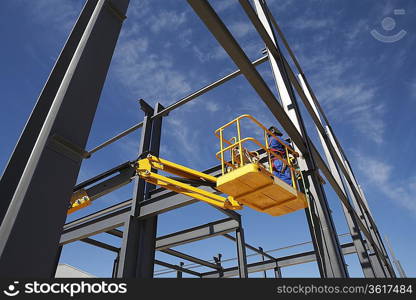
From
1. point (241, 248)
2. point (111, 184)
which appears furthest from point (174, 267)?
point (111, 184)

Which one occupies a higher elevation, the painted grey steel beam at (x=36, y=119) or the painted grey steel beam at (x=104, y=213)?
the painted grey steel beam at (x=104, y=213)

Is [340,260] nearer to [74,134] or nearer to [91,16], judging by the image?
[74,134]

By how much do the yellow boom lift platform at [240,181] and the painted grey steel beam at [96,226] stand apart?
778 millimetres

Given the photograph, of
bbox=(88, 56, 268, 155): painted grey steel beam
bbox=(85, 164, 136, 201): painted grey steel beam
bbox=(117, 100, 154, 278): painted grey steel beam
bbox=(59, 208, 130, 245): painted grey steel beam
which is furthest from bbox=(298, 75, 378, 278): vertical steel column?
bbox=(59, 208, 130, 245): painted grey steel beam

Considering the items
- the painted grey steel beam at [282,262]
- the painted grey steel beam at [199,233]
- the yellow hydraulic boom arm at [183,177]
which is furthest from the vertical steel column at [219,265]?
the yellow hydraulic boom arm at [183,177]

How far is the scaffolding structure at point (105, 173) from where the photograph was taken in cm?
170

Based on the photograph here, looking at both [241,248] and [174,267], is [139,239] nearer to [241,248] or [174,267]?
[241,248]

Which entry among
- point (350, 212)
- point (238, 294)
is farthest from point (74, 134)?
point (350, 212)

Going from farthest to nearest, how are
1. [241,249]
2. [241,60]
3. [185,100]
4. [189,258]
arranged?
[189,258] → [185,100] → [241,249] → [241,60]

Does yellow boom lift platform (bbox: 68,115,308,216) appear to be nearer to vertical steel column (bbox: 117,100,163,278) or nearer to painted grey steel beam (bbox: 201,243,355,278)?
vertical steel column (bbox: 117,100,163,278)

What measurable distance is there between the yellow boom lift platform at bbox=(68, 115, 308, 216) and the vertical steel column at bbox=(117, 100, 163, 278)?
38.0 inches

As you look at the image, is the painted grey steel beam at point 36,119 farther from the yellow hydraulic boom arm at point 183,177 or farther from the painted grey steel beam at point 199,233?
the painted grey steel beam at point 199,233

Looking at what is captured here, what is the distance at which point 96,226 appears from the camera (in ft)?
27.1

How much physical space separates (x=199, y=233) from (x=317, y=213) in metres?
4.80
